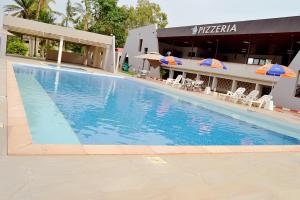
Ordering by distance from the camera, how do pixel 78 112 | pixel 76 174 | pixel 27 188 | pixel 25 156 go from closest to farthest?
pixel 27 188, pixel 76 174, pixel 25 156, pixel 78 112

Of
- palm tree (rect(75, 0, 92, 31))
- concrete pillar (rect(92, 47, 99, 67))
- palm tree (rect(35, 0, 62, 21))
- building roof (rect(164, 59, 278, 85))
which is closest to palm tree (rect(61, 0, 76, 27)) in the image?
palm tree (rect(75, 0, 92, 31))

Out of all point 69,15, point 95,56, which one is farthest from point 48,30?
point 69,15

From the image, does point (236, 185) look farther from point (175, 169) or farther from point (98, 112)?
point (98, 112)

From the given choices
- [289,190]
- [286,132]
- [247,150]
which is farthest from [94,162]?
[286,132]

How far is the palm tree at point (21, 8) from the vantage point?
3912cm

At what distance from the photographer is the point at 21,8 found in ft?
130

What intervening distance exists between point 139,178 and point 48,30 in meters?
27.0

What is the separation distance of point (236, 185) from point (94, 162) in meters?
1.97

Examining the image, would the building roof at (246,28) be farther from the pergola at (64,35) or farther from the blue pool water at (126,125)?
the blue pool water at (126,125)

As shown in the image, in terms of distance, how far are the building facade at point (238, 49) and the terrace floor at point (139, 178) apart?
14817 mm

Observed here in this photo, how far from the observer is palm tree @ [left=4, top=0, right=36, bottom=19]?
39.1 meters

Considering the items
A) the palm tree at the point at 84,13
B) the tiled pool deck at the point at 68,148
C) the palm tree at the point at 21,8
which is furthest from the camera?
the palm tree at the point at 84,13

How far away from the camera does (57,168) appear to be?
12.6ft

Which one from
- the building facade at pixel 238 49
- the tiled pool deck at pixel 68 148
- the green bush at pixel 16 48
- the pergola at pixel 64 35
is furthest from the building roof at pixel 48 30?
the tiled pool deck at pixel 68 148
